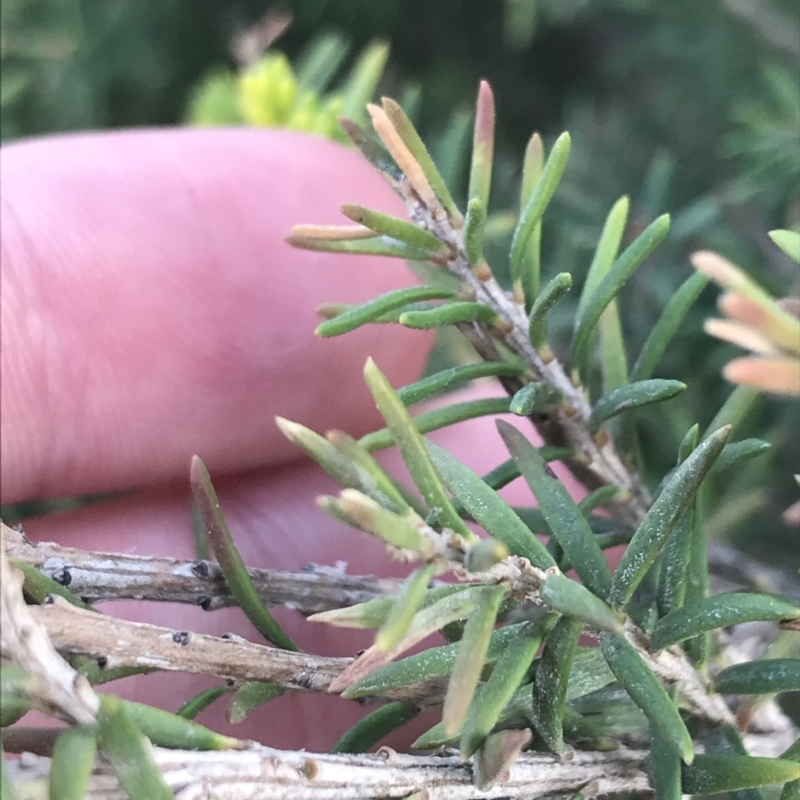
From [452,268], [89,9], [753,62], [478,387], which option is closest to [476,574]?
[452,268]

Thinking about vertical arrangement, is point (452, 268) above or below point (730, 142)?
below

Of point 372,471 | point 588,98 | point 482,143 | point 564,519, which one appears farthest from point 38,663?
point 588,98

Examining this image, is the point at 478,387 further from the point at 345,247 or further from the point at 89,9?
the point at 89,9

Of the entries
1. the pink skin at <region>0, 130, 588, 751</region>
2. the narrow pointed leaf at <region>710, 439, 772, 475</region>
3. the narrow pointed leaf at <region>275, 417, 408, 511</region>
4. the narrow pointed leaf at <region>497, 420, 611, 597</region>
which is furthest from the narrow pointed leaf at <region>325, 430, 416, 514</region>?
the pink skin at <region>0, 130, 588, 751</region>

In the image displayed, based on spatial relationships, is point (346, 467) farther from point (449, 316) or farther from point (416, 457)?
point (449, 316)

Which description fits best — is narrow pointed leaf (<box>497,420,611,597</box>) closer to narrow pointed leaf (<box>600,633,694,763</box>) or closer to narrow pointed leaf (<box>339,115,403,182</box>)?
narrow pointed leaf (<box>600,633,694,763</box>)

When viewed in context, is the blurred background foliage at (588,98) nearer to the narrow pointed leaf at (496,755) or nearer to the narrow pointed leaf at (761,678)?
the narrow pointed leaf at (761,678)

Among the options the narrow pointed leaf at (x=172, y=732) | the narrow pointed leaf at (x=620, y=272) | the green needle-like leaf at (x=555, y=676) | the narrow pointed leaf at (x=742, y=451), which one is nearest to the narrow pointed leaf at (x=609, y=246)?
the narrow pointed leaf at (x=620, y=272)
